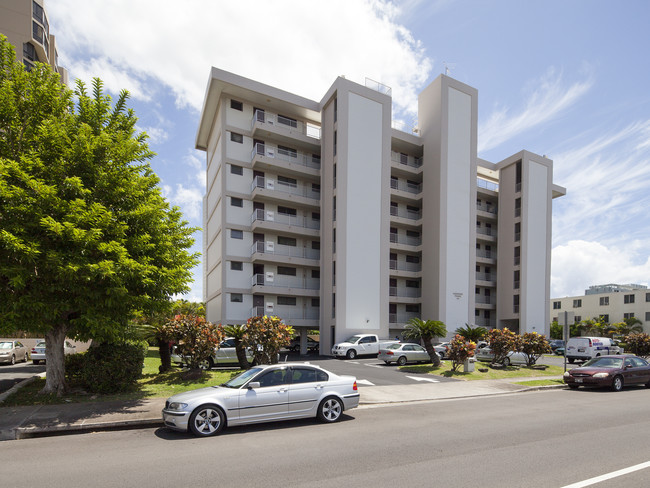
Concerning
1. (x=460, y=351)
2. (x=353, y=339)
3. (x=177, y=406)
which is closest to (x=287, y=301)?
(x=353, y=339)

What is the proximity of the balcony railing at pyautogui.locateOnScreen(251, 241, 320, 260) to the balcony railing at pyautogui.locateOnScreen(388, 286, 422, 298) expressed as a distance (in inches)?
319

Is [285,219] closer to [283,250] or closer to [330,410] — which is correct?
[283,250]

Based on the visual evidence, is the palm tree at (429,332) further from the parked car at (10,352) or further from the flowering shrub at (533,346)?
the parked car at (10,352)

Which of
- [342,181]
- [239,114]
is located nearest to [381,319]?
[342,181]

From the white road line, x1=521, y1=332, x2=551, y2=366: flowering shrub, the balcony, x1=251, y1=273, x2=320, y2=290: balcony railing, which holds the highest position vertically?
the balcony

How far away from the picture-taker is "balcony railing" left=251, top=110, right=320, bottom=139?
1359 inches

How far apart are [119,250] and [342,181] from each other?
24077 millimetres

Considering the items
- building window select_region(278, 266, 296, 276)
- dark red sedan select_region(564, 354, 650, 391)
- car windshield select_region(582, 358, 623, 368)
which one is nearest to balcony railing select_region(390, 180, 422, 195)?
building window select_region(278, 266, 296, 276)

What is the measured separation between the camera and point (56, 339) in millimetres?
12734

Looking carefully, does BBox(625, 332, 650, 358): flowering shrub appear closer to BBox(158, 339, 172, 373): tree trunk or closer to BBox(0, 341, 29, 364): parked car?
BBox(158, 339, 172, 373): tree trunk

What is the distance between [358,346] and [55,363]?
20138mm

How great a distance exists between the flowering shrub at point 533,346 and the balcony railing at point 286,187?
2017 cm

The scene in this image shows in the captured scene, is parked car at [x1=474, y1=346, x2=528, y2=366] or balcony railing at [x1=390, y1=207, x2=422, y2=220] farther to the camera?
balcony railing at [x1=390, y1=207, x2=422, y2=220]

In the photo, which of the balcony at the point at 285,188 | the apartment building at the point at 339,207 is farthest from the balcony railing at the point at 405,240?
the balcony at the point at 285,188
